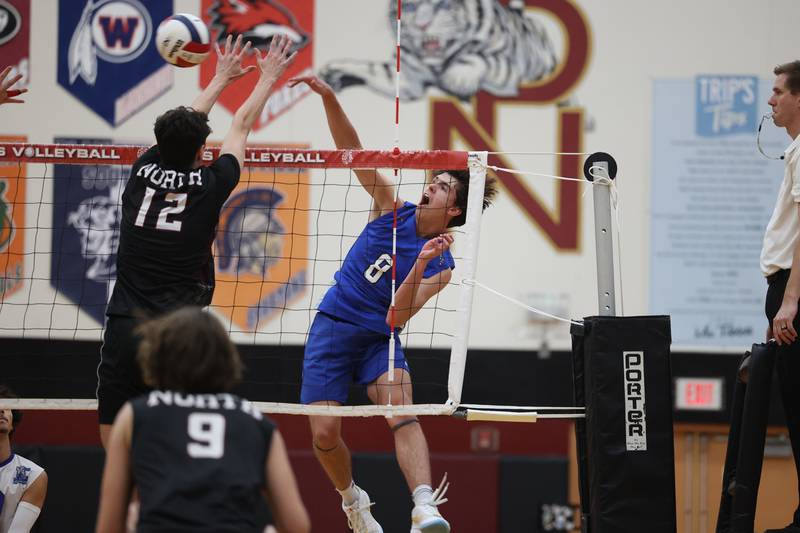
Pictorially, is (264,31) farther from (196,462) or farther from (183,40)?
(196,462)

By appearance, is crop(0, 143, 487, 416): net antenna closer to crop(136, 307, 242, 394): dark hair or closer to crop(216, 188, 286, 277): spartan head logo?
crop(216, 188, 286, 277): spartan head logo

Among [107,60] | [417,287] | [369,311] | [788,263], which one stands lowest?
[369,311]

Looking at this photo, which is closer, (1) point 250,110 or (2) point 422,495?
(1) point 250,110

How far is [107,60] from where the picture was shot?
322 inches

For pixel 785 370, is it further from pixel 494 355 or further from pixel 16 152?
pixel 16 152

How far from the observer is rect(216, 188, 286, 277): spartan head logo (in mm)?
7906

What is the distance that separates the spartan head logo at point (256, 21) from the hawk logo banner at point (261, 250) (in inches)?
40.3

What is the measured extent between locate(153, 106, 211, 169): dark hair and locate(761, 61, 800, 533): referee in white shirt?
2652 mm

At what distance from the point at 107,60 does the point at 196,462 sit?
6.02 meters

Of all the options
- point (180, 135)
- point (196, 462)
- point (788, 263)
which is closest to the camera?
point (196, 462)

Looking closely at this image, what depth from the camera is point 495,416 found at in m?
5.11

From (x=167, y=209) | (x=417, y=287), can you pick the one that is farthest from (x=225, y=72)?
(x=417, y=287)

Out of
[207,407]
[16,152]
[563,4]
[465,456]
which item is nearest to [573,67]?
[563,4]

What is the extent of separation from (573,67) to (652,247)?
149 cm
